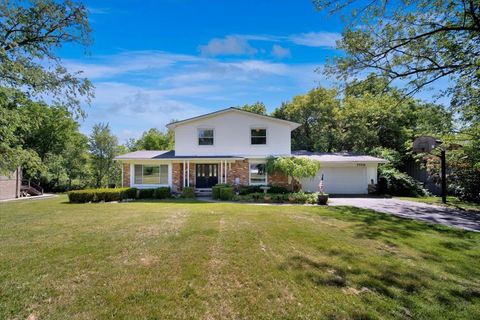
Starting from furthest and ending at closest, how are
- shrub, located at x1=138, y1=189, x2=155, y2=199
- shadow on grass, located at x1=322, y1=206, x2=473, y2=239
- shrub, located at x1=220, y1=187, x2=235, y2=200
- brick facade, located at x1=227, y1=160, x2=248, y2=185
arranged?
brick facade, located at x1=227, y1=160, x2=248, y2=185, shrub, located at x1=138, y1=189, x2=155, y2=199, shrub, located at x1=220, y1=187, x2=235, y2=200, shadow on grass, located at x1=322, y1=206, x2=473, y2=239

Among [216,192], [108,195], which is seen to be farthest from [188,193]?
[108,195]

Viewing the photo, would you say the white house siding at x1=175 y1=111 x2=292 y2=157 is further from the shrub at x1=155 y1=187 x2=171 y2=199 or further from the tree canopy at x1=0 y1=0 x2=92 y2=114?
the tree canopy at x1=0 y1=0 x2=92 y2=114

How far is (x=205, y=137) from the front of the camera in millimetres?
19578

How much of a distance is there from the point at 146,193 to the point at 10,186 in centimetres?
1211

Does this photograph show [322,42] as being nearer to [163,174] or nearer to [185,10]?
[185,10]

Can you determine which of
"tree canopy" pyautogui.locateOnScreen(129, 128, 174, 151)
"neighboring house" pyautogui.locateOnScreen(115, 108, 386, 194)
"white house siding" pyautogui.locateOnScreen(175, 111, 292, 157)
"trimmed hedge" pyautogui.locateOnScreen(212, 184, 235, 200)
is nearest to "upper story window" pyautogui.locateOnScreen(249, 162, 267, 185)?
"neighboring house" pyautogui.locateOnScreen(115, 108, 386, 194)

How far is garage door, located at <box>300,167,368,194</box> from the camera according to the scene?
66.0 ft

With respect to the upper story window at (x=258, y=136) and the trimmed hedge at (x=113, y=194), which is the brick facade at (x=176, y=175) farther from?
the upper story window at (x=258, y=136)

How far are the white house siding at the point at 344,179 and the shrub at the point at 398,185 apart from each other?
69 centimetres

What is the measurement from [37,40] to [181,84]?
13.9m

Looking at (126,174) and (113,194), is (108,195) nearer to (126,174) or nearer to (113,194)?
(113,194)

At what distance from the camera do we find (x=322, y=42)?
13008 mm

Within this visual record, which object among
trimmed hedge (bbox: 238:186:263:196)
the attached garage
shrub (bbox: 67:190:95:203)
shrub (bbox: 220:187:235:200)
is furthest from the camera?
the attached garage

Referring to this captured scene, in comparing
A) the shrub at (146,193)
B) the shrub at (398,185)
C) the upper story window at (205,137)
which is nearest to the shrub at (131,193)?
the shrub at (146,193)
